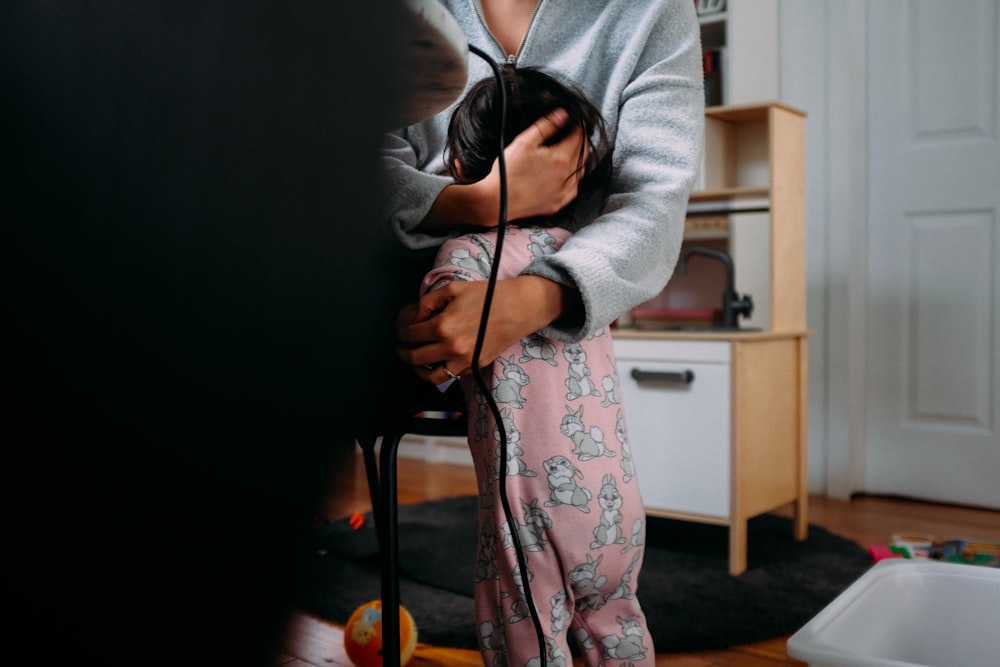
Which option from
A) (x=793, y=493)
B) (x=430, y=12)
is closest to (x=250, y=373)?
(x=430, y=12)

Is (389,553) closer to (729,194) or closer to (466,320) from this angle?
(466,320)

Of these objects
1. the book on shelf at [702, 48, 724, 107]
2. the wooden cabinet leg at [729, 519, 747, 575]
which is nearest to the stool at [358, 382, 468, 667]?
the wooden cabinet leg at [729, 519, 747, 575]

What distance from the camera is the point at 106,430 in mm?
207

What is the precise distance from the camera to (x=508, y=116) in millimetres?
707

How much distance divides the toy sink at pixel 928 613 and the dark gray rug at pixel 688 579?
13.6 inches

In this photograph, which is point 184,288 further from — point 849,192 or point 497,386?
point 849,192

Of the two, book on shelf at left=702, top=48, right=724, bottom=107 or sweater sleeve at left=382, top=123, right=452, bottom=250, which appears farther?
book on shelf at left=702, top=48, right=724, bottom=107

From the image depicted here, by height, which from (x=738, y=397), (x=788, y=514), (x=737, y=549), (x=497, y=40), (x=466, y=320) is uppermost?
(x=497, y=40)

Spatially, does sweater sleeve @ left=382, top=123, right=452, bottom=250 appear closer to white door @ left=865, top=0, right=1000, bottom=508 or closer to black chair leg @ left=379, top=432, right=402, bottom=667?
black chair leg @ left=379, top=432, right=402, bottom=667

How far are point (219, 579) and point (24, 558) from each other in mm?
45

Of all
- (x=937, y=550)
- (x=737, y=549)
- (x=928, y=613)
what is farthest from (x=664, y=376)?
(x=928, y=613)

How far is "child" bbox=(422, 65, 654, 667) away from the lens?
2.10 ft

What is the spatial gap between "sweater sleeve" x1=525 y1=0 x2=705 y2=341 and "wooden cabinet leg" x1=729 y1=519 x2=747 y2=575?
43.6 inches

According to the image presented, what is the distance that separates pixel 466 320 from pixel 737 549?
4.15ft
